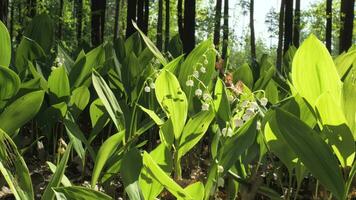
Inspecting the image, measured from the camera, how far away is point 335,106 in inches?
42.1

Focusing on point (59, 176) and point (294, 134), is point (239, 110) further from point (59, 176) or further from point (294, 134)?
point (59, 176)

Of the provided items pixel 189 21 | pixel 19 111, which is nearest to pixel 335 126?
pixel 19 111

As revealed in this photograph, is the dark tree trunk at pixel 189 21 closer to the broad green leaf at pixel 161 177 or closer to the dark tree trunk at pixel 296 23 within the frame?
the broad green leaf at pixel 161 177

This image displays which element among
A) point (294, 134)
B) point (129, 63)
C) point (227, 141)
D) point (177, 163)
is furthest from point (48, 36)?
point (294, 134)

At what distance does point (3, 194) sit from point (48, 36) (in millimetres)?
922

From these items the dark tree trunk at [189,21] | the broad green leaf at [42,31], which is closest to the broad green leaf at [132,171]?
the broad green leaf at [42,31]

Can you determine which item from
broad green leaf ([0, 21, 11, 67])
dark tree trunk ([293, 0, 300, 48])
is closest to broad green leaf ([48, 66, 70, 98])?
broad green leaf ([0, 21, 11, 67])

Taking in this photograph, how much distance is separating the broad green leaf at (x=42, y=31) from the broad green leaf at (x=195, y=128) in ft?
3.85

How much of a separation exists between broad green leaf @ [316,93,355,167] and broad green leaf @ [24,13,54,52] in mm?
1560

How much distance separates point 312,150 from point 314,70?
22 cm

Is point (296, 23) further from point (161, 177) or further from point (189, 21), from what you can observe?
point (161, 177)

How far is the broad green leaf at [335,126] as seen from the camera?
1074mm

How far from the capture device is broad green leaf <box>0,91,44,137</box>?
1369 millimetres

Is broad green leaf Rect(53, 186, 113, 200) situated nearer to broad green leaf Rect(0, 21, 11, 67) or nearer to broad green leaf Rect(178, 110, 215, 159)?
broad green leaf Rect(178, 110, 215, 159)
